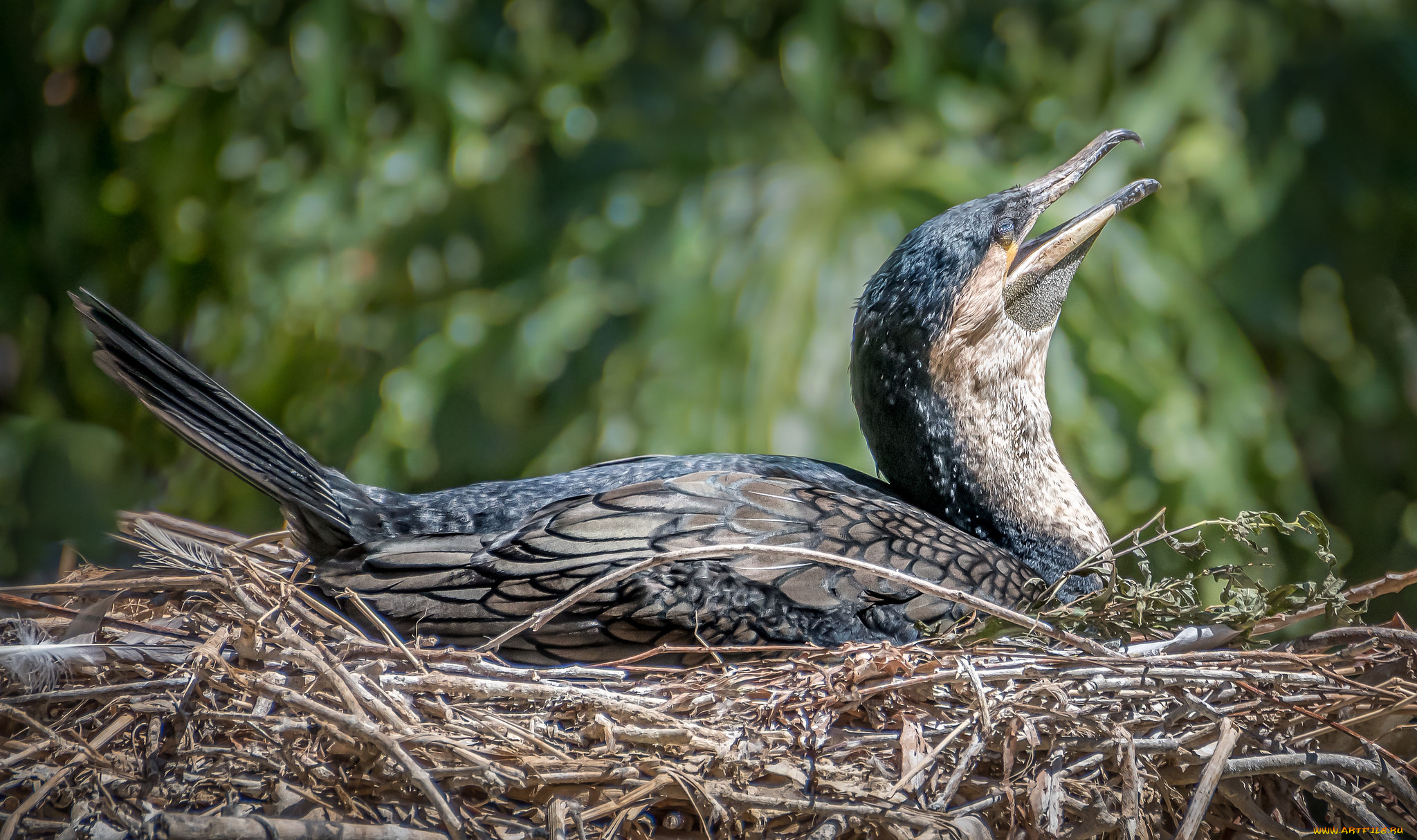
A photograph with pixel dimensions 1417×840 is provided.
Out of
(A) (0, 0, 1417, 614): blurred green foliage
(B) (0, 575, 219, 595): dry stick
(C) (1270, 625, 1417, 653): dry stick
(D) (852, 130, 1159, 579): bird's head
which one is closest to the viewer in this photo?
(C) (1270, 625, 1417, 653): dry stick

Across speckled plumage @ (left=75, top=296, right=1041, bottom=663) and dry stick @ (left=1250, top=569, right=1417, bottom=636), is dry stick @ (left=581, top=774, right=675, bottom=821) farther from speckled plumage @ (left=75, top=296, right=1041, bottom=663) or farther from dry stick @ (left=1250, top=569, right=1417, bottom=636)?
dry stick @ (left=1250, top=569, right=1417, bottom=636)

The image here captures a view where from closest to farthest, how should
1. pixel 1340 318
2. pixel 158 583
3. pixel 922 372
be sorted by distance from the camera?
pixel 158 583
pixel 922 372
pixel 1340 318

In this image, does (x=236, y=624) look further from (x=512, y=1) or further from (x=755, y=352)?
(x=512, y=1)

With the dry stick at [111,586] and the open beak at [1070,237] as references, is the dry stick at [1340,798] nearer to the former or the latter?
the open beak at [1070,237]

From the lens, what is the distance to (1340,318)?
2.49 metres

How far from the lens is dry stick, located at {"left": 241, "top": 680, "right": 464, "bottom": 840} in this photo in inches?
31.0

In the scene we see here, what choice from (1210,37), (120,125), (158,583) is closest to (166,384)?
(158,583)

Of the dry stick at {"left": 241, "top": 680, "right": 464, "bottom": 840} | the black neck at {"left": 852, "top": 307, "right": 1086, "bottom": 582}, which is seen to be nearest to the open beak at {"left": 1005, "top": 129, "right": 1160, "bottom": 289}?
the black neck at {"left": 852, "top": 307, "right": 1086, "bottom": 582}

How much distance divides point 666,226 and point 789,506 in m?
1.43

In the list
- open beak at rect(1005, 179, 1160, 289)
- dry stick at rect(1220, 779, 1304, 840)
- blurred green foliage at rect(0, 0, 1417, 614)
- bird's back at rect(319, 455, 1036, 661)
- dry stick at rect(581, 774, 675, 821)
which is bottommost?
dry stick at rect(1220, 779, 1304, 840)

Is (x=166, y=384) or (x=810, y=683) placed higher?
(x=166, y=384)

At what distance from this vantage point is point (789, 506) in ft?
4.16

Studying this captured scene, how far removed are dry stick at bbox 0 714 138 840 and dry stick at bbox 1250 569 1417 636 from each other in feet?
3.81

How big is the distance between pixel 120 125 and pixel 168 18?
326 millimetres
